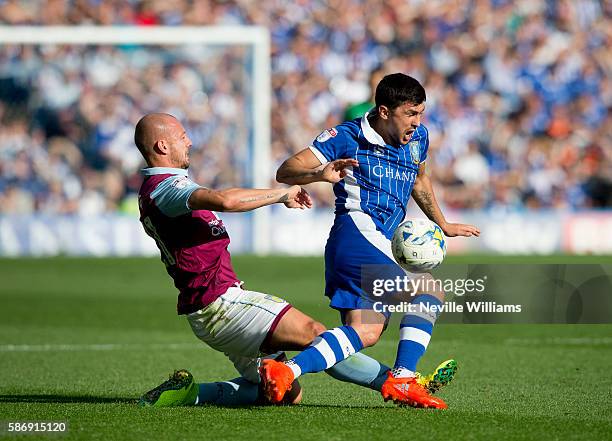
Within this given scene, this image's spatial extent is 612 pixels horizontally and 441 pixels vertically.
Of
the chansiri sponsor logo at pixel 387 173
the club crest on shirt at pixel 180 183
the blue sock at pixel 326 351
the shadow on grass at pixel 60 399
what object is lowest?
the shadow on grass at pixel 60 399

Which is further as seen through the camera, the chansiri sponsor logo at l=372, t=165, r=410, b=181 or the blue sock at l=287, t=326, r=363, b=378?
the chansiri sponsor logo at l=372, t=165, r=410, b=181

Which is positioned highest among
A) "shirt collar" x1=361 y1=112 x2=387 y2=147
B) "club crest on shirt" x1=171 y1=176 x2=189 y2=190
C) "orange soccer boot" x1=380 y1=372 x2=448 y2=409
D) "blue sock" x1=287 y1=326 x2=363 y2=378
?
"shirt collar" x1=361 y1=112 x2=387 y2=147

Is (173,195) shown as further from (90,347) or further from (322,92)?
(322,92)

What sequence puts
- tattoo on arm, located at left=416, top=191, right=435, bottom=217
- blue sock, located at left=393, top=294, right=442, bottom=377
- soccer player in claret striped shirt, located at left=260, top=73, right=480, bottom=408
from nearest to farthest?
1. soccer player in claret striped shirt, located at left=260, top=73, right=480, bottom=408
2. blue sock, located at left=393, top=294, right=442, bottom=377
3. tattoo on arm, located at left=416, top=191, right=435, bottom=217

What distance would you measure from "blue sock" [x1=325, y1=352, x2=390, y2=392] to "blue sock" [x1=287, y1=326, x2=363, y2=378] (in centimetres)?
24

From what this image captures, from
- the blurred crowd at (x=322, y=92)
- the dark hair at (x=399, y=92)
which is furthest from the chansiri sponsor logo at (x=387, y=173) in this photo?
the blurred crowd at (x=322, y=92)

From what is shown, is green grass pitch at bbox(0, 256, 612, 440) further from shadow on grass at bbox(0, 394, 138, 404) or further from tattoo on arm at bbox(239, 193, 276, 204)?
tattoo on arm at bbox(239, 193, 276, 204)

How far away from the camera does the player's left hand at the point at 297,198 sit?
6.24m

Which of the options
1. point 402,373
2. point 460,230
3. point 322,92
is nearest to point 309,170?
point 460,230

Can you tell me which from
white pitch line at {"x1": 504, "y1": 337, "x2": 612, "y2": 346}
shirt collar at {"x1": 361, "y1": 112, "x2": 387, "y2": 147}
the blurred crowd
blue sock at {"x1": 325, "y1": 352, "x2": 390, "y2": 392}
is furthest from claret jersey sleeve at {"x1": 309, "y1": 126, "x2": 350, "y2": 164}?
the blurred crowd

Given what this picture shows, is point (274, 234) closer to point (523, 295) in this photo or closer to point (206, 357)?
point (523, 295)

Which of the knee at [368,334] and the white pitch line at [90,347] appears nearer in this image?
the knee at [368,334]

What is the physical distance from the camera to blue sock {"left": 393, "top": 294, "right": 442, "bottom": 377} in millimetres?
6676

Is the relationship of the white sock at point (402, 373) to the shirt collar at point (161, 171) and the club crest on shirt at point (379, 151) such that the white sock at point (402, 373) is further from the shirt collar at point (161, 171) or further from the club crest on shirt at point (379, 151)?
the shirt collar at point (161, 171)
